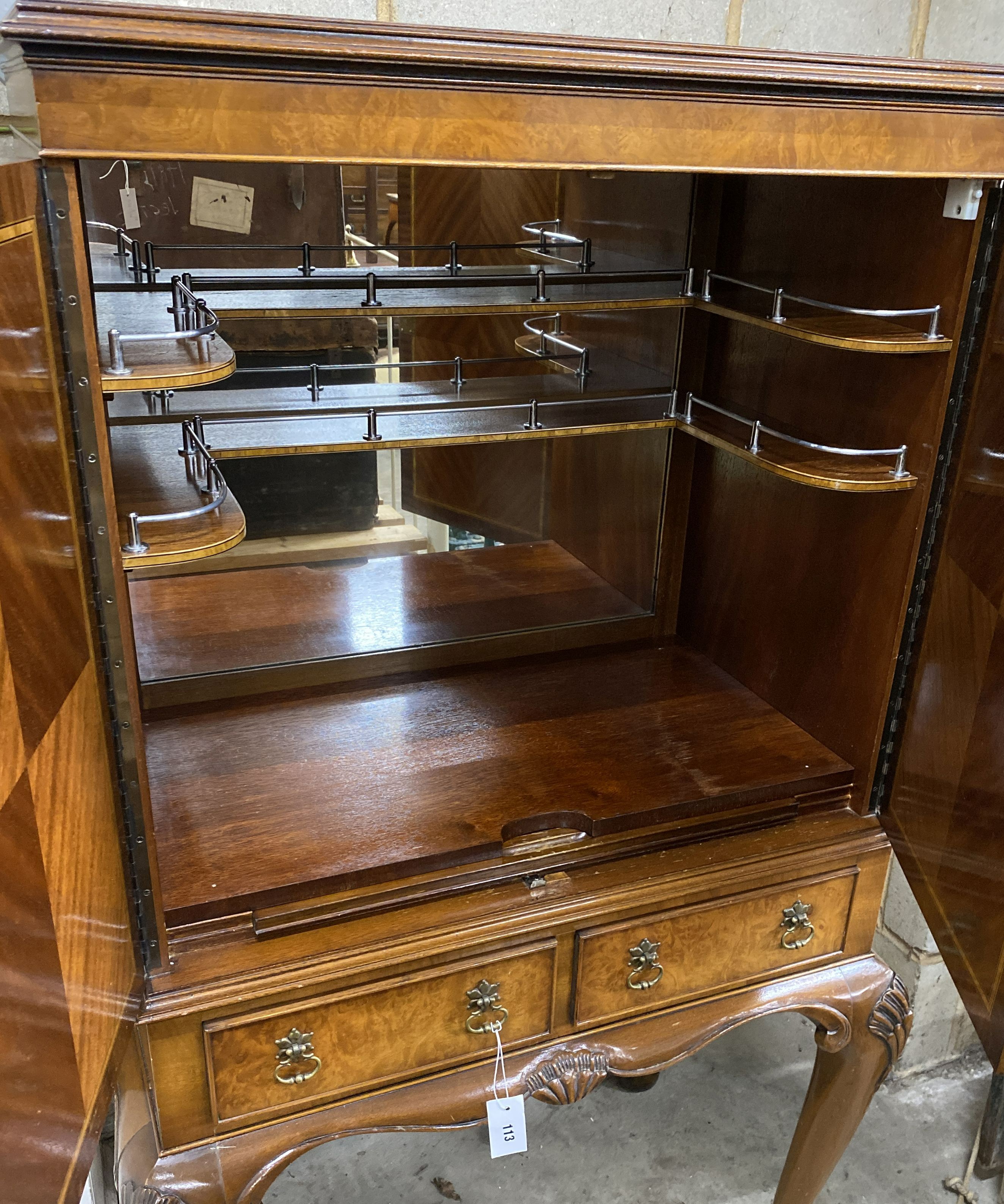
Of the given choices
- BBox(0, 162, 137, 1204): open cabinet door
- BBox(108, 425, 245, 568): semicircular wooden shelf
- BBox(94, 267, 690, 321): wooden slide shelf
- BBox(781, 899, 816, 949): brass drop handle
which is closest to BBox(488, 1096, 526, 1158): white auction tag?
BBox(781, 899, 816, 949): brass drop handle

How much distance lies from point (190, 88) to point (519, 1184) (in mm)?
1835

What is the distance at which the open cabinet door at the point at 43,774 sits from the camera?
2.28ft

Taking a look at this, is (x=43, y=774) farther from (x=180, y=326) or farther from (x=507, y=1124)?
(x=507, y=1124)

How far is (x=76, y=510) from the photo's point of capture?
90 centimetres

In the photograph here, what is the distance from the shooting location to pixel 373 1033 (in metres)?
1.24

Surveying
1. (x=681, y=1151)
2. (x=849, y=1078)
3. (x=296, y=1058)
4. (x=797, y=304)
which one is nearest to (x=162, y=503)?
(x=296, y=1058)

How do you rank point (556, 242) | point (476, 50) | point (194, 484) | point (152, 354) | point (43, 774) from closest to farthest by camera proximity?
point (43, 774), point (476, 50), point (152, 354), point (194, 484), point (556, 242)

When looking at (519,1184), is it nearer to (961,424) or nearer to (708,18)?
(961,424)

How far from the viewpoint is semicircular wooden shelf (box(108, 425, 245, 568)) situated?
1.02m

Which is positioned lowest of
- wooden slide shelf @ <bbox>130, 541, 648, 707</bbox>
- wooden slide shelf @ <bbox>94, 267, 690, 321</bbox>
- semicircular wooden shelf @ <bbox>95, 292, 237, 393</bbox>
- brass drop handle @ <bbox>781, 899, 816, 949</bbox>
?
brass drop handle @ <bbox>781, 899, 816, 949</bbox>

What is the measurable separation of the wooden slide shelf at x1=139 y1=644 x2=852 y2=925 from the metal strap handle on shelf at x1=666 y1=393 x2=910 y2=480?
0.43m

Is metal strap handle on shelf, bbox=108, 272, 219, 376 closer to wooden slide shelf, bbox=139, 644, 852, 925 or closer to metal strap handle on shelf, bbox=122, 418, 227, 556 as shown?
metal strap handle on shelf, bbox=122, 418, 227, 556

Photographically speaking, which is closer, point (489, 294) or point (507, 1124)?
point (507, 1124)

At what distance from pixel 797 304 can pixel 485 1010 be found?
1031mm
